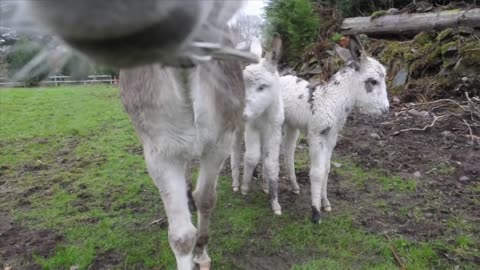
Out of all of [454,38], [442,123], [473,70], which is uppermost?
[454,38]

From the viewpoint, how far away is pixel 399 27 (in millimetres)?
9469

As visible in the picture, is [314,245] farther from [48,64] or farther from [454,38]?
[454,38]

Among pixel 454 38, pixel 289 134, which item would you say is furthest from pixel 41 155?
pixel 454 38

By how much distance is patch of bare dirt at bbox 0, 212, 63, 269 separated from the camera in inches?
130

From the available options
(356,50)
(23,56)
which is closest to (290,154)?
(356,50)

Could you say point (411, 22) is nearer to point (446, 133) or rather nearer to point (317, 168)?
point (446, 133)

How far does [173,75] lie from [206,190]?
1272 mm

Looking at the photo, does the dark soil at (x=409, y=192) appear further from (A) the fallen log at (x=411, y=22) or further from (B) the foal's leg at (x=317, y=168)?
(A) the fallen log at (x=411, y=22)

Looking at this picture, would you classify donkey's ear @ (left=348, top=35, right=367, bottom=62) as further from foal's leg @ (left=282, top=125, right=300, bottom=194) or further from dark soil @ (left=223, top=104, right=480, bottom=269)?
dark soil @ (left=223, top=104, right=480, bottom=269)

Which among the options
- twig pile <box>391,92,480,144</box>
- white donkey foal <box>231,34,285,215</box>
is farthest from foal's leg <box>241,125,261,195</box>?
twig pile <box>391,92,480,144</box>

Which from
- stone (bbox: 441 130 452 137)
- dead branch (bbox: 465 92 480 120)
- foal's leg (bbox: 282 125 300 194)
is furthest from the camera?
dead branch (bbox: 465 92 480 120)

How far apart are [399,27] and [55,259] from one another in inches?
335

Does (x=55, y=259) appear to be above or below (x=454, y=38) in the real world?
below

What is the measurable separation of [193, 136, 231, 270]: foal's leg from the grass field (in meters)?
0.25
